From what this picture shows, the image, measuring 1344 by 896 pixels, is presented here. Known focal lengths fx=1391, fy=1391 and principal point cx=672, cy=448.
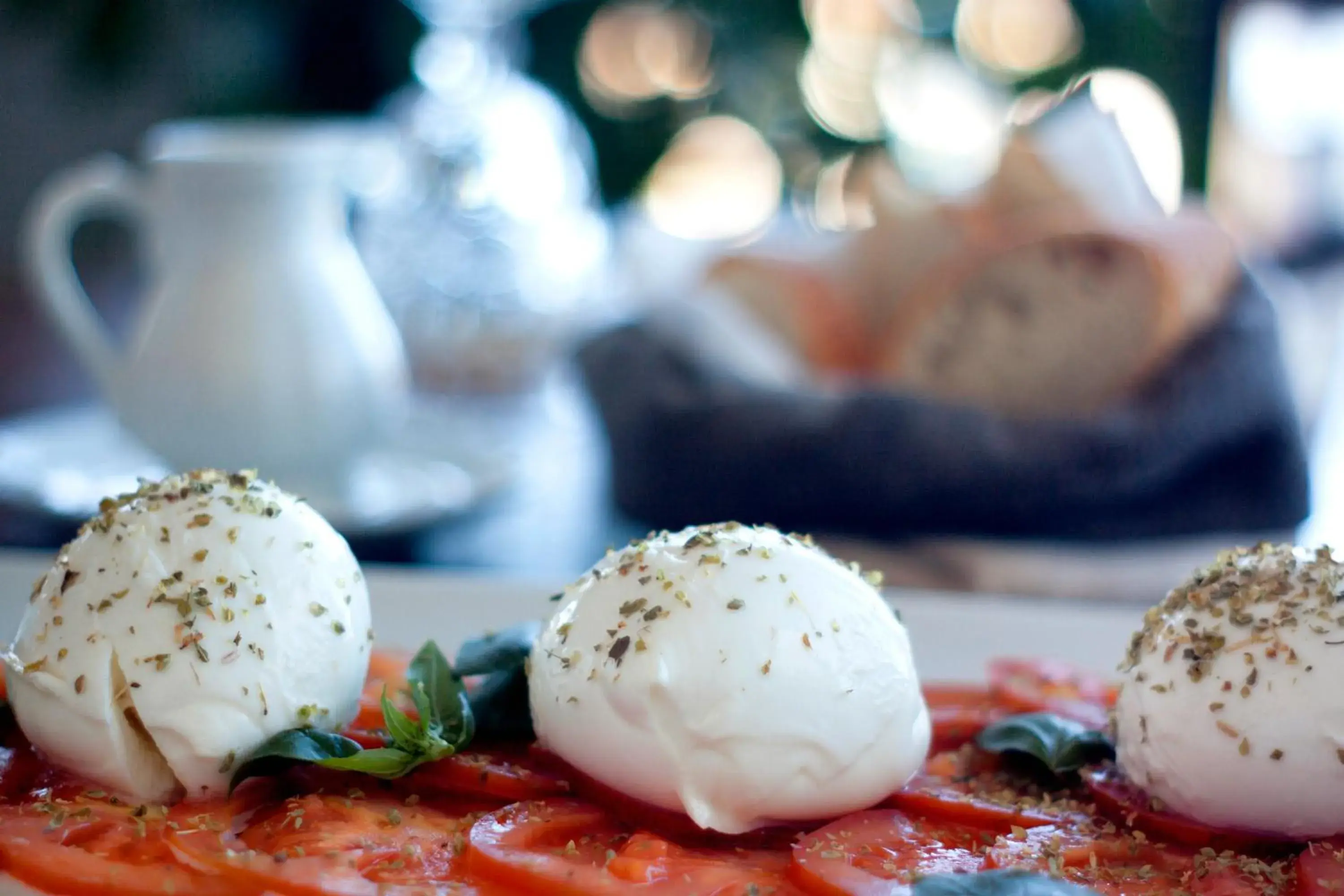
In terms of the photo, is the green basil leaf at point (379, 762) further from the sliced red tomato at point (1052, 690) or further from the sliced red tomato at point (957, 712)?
the sliced red tomato at point (1052, 690)

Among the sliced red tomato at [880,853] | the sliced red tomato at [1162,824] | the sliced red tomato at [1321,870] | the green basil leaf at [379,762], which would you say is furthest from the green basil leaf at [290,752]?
the sliced red tomato at [1321,870]

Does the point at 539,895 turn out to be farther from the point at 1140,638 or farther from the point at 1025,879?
the point at 1140,638

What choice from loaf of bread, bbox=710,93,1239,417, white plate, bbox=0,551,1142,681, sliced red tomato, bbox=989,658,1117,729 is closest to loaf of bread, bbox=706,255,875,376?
loaf of bread, bbox=710,93,1239,417

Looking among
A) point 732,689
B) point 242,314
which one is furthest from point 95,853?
point 242,314

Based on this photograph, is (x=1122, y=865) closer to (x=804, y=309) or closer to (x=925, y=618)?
(x=925, y=618)

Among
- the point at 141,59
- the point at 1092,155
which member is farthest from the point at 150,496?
the point at 141,59

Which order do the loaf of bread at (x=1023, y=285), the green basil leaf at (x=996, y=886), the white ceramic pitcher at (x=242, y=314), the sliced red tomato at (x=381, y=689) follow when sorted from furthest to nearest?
1. the loaf of bread at (x=1023, y=285)
2. the white ceramic pitcher at (x=242, y=314)
3. the sliced red tomato at (x=381, y=689)
4. the green basil leaf at (x=996, y=886)

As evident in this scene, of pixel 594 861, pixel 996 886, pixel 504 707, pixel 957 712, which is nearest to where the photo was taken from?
pixel 996 886
